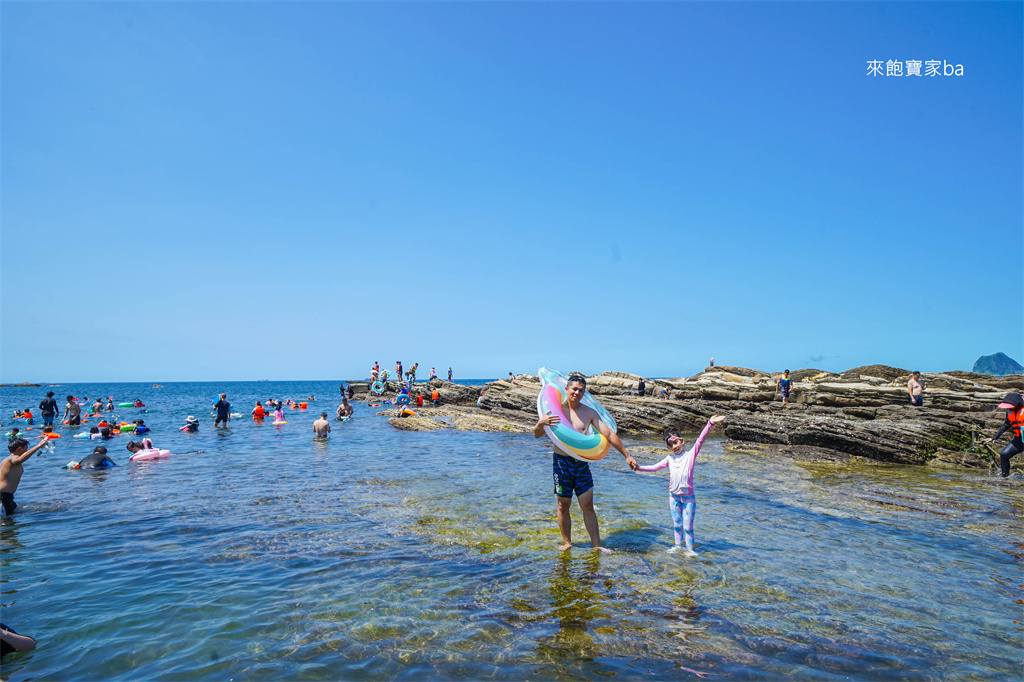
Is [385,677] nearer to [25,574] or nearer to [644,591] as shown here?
[644,591]

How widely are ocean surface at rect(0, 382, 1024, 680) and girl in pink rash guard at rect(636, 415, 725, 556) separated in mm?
454

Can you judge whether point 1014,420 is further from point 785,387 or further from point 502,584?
point 502,584

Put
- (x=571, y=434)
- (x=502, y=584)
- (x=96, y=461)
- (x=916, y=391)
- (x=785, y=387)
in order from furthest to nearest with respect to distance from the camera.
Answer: (x=785, y=387) → (x=916, y=391) → (x=96, y=461) → (x=571, y=434) → (x=502, y=584)

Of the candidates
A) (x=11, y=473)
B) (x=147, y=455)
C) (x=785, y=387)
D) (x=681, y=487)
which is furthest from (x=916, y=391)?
(x=147, y=455)

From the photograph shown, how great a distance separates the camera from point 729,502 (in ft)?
41.8

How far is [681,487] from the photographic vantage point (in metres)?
8.38

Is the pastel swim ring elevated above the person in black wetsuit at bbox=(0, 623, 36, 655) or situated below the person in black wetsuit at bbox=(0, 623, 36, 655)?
above

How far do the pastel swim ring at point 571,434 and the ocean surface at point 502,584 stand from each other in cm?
170

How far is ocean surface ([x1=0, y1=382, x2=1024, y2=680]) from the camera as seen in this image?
5188 millimetres

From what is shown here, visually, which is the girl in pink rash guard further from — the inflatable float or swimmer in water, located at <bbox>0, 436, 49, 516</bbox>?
the inflatable float

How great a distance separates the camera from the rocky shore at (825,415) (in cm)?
1938

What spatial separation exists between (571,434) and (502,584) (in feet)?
7.53

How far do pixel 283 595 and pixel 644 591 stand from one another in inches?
187

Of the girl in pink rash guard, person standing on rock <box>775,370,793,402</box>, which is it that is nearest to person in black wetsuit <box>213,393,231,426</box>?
the girl in pink rash guard
